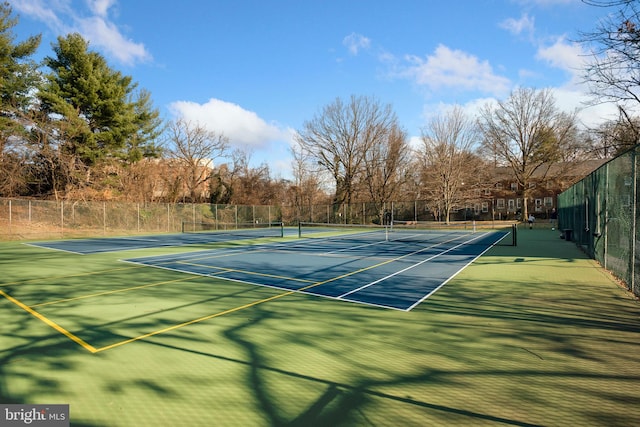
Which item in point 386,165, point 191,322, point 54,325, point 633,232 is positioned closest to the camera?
point 54,325

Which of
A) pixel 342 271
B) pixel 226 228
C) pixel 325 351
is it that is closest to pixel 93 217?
pixel 226 228

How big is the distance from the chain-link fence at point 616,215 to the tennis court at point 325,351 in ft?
2.03

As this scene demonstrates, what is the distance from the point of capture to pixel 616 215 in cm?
809

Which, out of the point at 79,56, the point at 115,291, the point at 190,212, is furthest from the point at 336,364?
the point at 79,56

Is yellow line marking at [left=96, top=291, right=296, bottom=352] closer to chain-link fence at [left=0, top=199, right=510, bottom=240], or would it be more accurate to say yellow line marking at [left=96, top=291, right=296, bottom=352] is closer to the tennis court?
the tennis court

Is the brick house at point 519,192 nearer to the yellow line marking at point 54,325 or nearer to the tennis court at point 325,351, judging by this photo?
the tennis court at point 325,351

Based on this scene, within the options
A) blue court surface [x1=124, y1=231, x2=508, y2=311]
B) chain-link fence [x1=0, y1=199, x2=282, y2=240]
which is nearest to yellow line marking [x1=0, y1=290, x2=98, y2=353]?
blue court surface [x1=124, y1=231, x2=508, y2=311]

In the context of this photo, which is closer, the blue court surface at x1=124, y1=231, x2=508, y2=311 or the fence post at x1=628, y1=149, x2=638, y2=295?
the fence post at x1=628, y1=149, x2=638, y2=295

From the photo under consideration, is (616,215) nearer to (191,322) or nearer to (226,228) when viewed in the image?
(191,322)

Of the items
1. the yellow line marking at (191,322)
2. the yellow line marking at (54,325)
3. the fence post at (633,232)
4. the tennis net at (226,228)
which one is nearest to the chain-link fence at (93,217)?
the tennis net at (226,228)

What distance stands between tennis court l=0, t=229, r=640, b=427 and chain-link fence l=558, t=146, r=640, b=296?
620mm

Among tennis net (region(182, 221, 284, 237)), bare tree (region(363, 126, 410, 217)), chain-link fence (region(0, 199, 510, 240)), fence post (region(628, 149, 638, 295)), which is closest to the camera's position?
fence post (region(628, 149, 638, 295))

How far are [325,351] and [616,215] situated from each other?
27.4 ft

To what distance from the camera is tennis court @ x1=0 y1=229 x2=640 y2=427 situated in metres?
2.89
